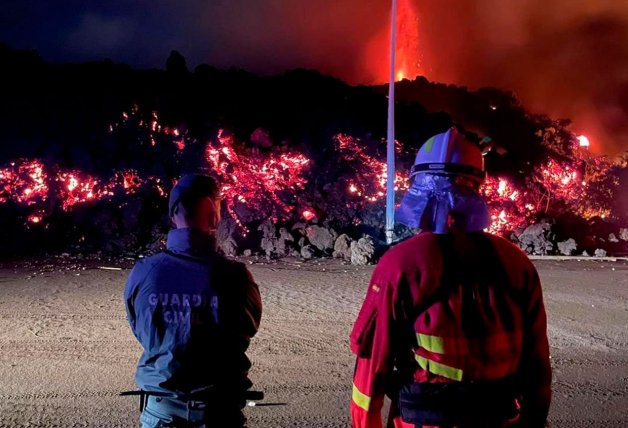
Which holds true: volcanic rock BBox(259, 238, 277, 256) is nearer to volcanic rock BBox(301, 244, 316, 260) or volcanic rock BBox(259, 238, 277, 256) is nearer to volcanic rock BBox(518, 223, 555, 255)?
volcanic rock BBox(301, 244, 316, 260)

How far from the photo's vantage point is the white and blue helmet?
200 centimetres

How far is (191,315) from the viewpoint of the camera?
2.19 meters

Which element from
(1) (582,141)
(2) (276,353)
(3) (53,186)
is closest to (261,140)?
(3) (53,186)

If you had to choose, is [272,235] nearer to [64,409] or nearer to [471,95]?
[64,409]

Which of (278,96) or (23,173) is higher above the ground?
(278,96)

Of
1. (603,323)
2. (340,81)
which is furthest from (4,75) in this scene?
(603,323)

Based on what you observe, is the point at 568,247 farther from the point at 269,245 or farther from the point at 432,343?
the point at 432,343

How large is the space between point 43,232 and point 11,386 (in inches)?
561

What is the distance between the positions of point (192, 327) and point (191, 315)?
0.05 m

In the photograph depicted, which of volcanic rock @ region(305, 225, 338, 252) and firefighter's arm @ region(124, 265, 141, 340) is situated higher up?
firefighter's arm @ region(124, 265, 141, 340)

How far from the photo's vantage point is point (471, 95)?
30016mm

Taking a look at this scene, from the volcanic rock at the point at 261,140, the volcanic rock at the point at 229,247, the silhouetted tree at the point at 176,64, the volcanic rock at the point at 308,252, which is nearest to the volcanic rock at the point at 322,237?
the volcanic rock at the point at 308,252

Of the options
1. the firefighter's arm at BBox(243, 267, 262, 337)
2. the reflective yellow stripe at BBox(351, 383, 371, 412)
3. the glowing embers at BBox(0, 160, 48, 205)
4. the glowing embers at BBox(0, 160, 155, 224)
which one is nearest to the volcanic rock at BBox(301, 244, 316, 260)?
the glowing embers at BBox(0, 160, 155, 224)

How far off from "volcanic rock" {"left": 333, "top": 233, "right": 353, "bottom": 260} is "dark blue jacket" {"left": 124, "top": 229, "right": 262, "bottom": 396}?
42.2 ft
